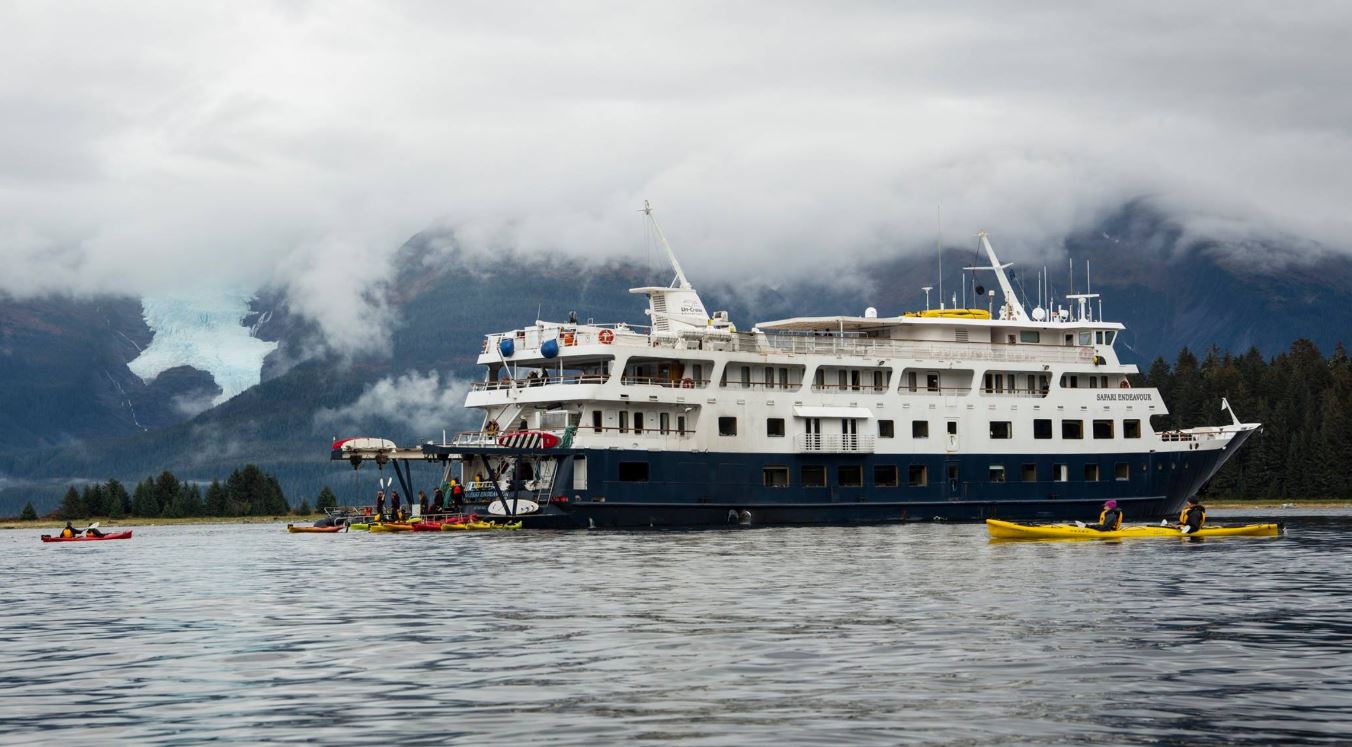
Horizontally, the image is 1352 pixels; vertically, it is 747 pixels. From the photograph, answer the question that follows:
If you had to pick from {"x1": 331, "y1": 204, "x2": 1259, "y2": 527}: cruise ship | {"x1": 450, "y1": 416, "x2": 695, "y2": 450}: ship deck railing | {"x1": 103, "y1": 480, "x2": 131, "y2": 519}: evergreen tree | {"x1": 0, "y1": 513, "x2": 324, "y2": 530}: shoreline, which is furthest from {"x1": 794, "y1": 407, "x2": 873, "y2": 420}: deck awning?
{"x1": 103, "y1": 480, "x2": 131, "y2": 519}: evergreen tree

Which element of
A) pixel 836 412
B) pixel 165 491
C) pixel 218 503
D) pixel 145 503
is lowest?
pixel 218 503

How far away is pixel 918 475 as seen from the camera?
7369 centimetres

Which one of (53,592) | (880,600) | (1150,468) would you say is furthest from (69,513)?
(880,600)

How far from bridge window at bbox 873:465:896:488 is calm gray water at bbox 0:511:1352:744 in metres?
26.4

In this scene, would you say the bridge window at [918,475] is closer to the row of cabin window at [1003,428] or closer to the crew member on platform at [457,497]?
the row of cabin window at [1003,428]

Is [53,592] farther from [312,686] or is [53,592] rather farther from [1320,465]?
[1320,465]

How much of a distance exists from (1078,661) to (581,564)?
22.8m

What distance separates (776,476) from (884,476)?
204 inches

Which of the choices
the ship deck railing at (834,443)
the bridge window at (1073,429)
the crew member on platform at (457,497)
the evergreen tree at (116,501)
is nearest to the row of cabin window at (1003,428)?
the bridge window at (1073,429)

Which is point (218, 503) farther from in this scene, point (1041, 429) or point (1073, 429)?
point (1073, 429)

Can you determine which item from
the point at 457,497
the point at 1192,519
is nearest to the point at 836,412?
the point at 457,497

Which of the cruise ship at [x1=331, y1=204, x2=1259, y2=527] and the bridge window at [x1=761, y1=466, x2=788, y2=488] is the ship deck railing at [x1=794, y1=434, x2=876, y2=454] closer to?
the cruise ship at [x1=331, y1=204, x2=1259, y2=527]

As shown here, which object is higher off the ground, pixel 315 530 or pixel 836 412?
pixel 836 412

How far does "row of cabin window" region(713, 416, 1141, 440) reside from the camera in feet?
232
